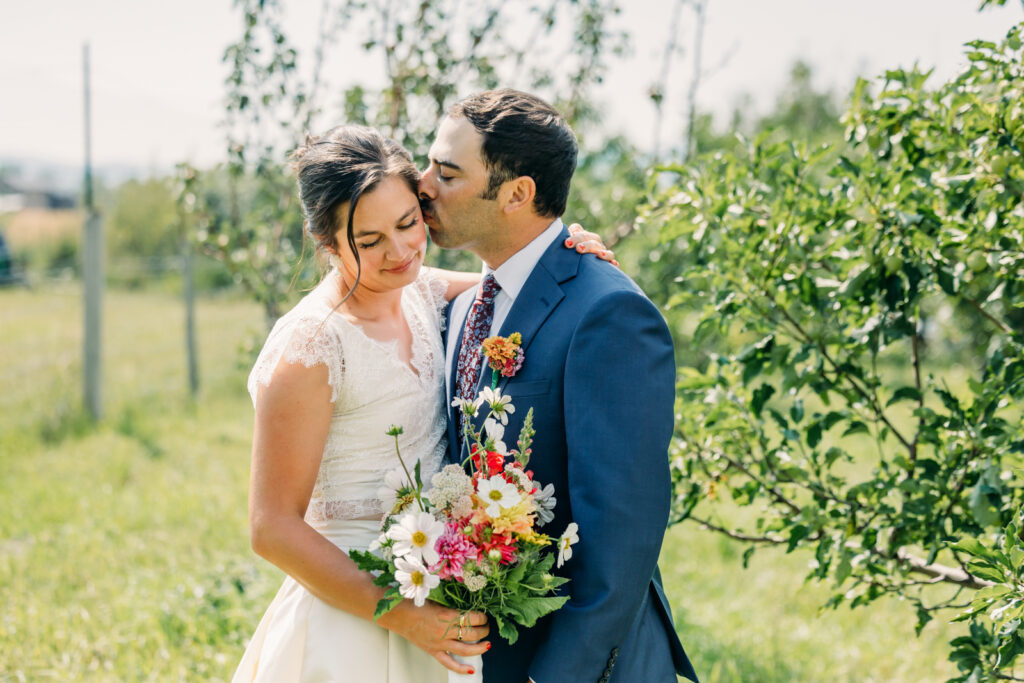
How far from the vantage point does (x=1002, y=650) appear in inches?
81.4

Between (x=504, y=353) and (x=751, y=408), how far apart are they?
1270 mm

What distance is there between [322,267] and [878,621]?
175 inches

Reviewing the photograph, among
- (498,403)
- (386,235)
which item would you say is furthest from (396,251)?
(498,403)

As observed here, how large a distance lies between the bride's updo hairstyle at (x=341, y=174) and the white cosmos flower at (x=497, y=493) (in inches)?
27.1

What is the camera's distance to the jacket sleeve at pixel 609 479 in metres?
1.91

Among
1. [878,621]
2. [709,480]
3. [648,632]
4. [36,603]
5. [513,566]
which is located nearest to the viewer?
[513,566]

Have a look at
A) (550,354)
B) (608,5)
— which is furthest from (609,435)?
(608,5)

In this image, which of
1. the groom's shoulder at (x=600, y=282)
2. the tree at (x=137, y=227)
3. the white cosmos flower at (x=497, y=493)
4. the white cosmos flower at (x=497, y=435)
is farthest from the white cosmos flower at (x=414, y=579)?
the tree at (x=137, y=227)

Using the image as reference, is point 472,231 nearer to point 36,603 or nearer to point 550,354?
point 550,354

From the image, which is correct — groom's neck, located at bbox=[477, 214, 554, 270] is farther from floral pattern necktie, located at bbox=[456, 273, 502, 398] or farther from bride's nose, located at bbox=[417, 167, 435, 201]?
bride's nose, located at bbox=[417, 167, 435, 201]

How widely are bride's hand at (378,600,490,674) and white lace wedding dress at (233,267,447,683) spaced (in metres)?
0.19

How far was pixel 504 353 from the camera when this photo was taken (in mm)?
2113

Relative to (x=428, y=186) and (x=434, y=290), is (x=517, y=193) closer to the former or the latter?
(x=428, y=186)

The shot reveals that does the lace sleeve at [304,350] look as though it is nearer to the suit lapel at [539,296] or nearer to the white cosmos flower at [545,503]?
the suit lapel at [539,296]
